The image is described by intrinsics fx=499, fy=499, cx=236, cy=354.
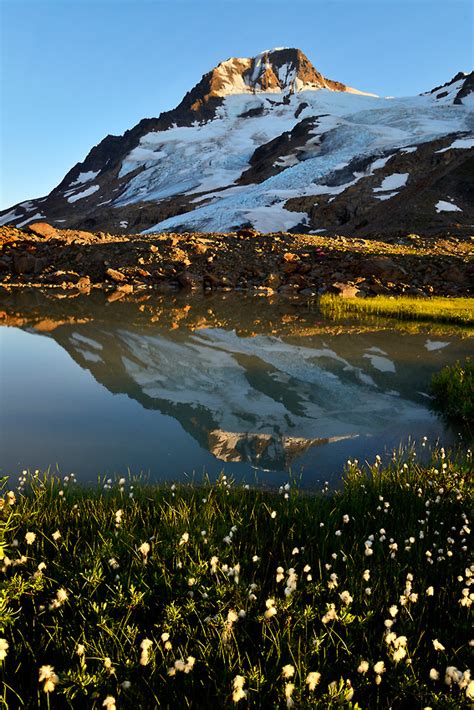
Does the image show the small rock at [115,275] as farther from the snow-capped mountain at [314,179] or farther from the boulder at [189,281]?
the snow-capped mountain at [314,179]

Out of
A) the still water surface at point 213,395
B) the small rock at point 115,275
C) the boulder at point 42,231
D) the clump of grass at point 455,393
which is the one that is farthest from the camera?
the boulder at point 42,231

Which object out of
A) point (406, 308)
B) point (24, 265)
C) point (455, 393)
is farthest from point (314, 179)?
point (455, 393)

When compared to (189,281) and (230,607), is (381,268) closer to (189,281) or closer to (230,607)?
(189,281)

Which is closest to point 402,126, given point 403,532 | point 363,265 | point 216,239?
point 216,239

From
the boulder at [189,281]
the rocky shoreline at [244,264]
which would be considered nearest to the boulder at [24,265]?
the rocky shoreline at [244,264]

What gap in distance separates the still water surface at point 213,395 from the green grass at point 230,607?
207 cm

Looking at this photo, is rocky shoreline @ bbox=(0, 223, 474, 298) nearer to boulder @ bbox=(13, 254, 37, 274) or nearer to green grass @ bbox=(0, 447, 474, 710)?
boulder @ bbox=(13, 254, 37, 274)

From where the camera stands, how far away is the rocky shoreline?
3158 centimetres

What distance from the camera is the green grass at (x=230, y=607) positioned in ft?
9.96

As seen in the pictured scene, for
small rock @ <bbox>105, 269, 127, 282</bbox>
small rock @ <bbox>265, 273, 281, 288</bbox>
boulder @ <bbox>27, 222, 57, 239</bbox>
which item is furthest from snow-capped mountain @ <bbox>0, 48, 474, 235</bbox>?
boulder @ <bbox>27, 222, 57, 239</bbox>

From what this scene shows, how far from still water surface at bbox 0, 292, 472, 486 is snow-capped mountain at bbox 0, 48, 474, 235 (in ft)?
135

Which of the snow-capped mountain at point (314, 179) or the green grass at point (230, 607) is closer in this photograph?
the green grass at point (230, 607)

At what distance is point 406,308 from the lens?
23047 mm

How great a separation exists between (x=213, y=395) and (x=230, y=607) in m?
7.71
